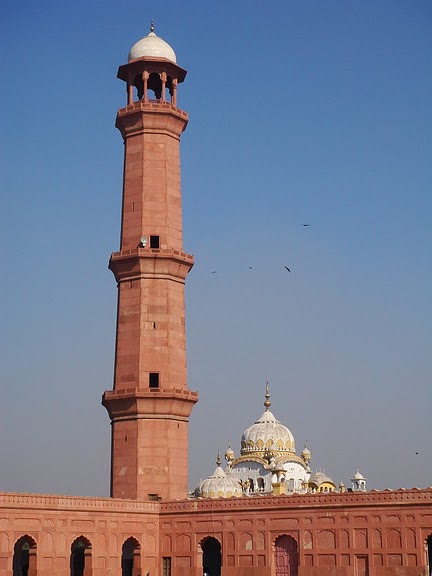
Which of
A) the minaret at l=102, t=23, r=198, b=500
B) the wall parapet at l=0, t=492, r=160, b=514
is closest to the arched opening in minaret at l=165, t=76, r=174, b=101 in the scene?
the minaret at l=102, t=23, r=198, b=500

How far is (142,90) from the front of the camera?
4150cm

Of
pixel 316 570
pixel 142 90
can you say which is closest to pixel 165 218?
pixel 142 90

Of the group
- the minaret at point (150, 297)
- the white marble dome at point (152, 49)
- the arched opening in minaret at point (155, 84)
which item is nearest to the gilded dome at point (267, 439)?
the minaret at point (150, 297)

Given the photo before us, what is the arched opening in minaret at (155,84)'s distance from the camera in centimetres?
4159

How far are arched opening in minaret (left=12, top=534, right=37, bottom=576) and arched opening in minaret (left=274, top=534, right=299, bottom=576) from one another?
7.94m

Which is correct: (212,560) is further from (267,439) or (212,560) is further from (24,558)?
(267,439)

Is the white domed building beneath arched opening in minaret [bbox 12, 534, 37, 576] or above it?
above

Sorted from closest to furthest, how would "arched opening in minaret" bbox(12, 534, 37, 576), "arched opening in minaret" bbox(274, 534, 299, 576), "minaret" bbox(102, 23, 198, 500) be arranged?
"arched opening in minaret" bbox(12, 534, 37, 576), "arched opening in minaret" bbox(274, 534, 299, 576), "minaret" bbox(102, 23, 198, 500)

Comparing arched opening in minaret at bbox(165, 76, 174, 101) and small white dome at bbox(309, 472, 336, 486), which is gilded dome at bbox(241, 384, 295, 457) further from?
arched opening in minaret at bbox(165, 76, 174, 101)

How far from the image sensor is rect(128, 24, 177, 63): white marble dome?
40.7 m

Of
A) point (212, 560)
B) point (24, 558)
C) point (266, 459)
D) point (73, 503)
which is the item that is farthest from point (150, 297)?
Result: point (266, 459)

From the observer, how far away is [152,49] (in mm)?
40719

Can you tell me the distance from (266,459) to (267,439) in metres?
1.72

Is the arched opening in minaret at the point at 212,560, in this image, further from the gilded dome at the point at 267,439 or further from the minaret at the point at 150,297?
the gilded dome at the point at 267,439
